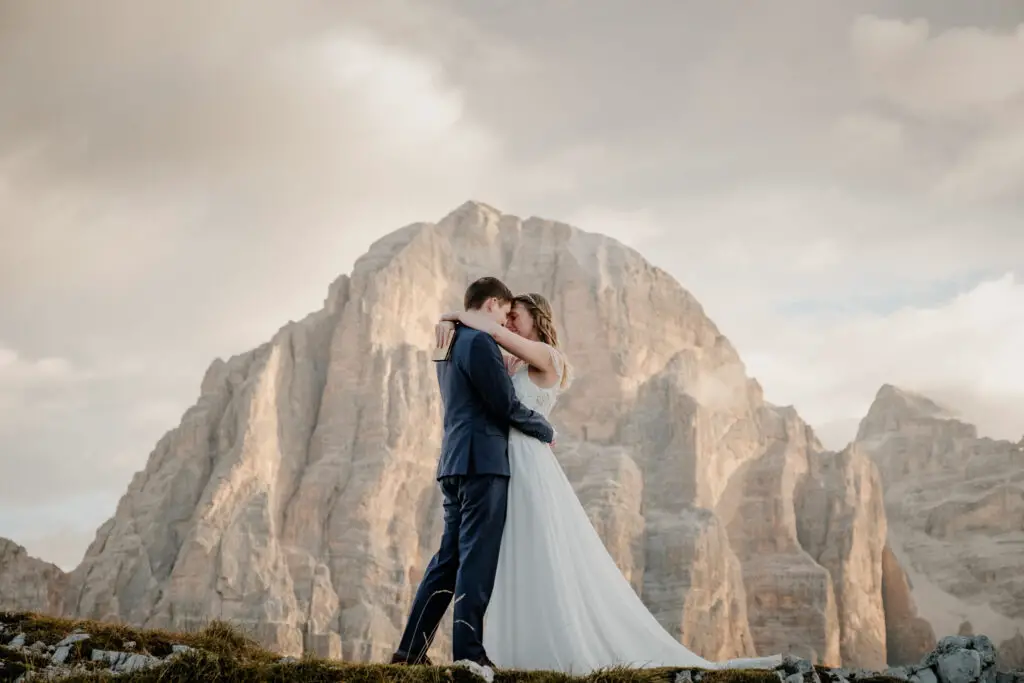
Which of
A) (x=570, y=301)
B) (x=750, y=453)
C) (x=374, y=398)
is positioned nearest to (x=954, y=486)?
(x=750, y=453)

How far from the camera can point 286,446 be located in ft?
178

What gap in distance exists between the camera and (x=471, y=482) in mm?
6668

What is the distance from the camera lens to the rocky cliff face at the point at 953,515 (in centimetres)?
6406

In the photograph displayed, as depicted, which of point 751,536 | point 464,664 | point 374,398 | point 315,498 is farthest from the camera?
point 751,536

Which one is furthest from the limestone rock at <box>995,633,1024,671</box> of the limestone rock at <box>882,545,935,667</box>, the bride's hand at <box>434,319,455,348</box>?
the bride's hand at <box>434,319,455,348</box>

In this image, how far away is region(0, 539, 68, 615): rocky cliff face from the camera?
43719 millimetres

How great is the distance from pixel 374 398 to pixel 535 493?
49.3m

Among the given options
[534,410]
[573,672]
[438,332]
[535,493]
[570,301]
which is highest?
[570,301]

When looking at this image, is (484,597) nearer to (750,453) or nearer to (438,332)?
(438,332)

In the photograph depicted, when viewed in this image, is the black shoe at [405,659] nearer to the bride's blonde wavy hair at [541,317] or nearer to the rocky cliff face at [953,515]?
the bride's blonde wavy hair at [541,317]

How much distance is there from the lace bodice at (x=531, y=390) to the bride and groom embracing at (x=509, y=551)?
0.16 m

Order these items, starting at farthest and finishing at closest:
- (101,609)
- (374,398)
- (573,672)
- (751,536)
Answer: (751,536), (374,398), (101,609), (573,672)

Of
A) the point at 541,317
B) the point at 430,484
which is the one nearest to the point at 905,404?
the point at 430,484

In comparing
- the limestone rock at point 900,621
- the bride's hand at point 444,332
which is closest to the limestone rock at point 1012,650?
the limestone rock at point 900,621
